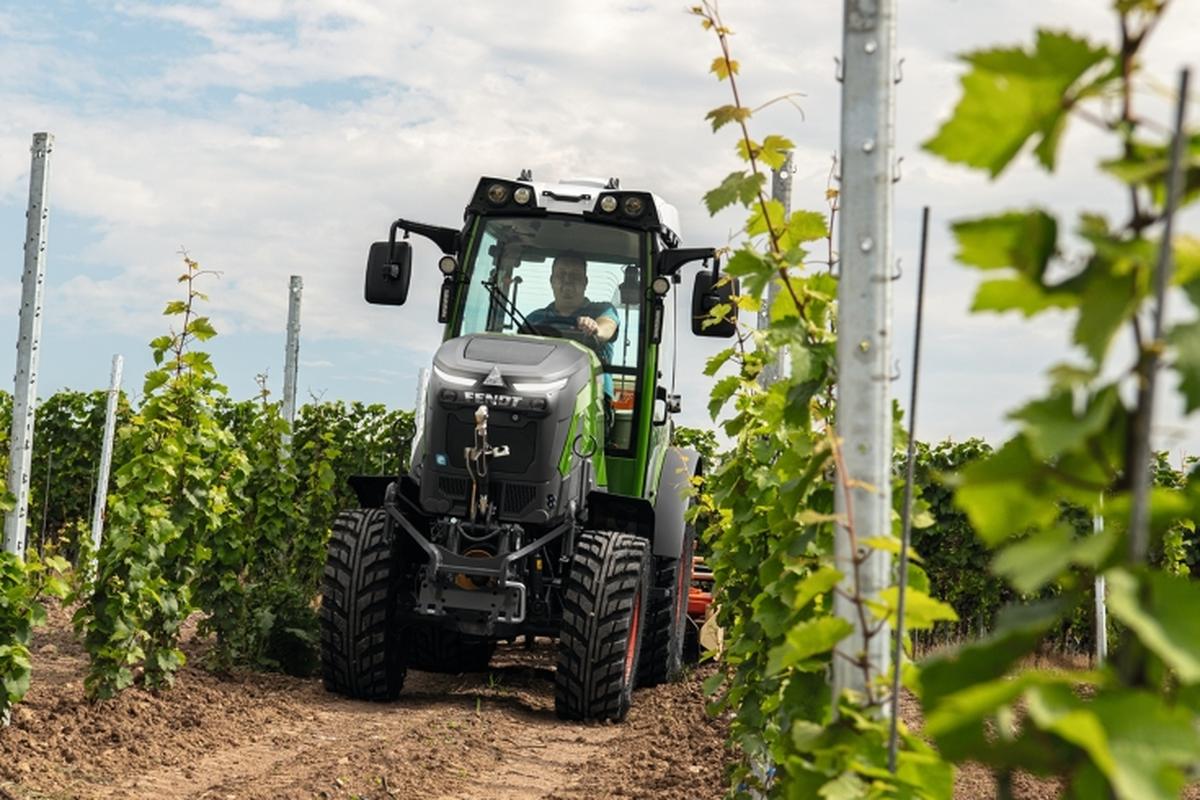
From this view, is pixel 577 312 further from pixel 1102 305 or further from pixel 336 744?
pixel 1102 305

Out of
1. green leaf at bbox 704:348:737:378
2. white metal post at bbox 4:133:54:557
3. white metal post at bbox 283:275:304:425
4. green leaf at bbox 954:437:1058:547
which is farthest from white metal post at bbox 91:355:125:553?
green leaf at bbox 954:437:1058:547

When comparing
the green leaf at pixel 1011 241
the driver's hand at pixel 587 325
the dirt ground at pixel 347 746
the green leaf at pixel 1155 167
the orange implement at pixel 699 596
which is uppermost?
the driver's hand at pixel 587 325

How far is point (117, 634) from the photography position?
688cm

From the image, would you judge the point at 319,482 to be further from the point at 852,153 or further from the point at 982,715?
the point at 982,715

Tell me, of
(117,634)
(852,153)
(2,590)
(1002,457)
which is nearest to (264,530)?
(117,634)

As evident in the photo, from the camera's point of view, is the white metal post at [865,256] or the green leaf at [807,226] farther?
the green leaf at [807,226]

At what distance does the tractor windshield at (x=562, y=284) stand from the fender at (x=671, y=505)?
77 cm

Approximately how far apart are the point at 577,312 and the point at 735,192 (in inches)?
196

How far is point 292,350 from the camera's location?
38.2ft

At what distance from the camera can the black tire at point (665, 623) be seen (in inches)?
326

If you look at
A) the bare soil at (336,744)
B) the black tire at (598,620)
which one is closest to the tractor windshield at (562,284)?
the black tire at (598,620)

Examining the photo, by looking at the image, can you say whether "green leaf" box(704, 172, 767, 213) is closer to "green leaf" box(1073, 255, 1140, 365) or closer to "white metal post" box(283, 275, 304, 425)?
"green leaf" box(1073, 255, 1140, 365)

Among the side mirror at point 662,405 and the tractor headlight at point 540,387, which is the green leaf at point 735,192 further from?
the side mirror at point 662,405

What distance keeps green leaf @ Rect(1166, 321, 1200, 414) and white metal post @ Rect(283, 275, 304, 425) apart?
10258 mm
